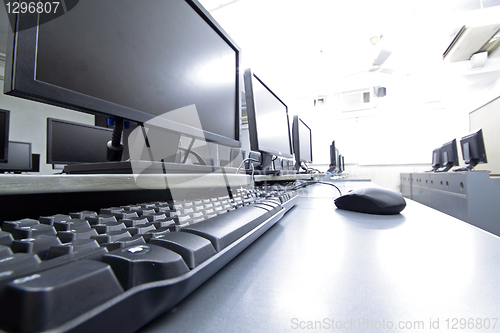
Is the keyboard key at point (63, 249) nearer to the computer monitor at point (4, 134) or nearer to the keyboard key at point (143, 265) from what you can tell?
the keyboard key at point (143, 265)

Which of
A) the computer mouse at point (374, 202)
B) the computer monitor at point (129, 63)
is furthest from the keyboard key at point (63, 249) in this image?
the computer mouse at point (374, 202)

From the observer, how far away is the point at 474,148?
2404 millimetres

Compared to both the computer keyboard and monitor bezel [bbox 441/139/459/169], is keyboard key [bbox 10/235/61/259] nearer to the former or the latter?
the computer keyboard

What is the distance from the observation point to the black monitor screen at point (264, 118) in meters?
0.80

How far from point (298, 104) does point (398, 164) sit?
235 centimetres

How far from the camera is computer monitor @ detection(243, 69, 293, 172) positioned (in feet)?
2.64

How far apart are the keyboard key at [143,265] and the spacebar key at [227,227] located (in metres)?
0.05

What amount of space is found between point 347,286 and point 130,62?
1.53 feet

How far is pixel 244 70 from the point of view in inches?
32.2

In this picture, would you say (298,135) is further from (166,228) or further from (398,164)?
(398,164)

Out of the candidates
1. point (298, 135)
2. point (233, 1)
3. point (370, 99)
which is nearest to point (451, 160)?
point (370, 99)

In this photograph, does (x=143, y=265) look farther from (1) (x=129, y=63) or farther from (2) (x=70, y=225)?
(1) (x=129, y=63)

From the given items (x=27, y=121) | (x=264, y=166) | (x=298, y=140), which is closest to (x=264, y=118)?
(x=264, y=166)

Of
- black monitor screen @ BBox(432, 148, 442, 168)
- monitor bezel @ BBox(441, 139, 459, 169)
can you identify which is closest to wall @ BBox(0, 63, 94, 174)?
monitor bezel @ BBox(441, 139, 459, 169)
